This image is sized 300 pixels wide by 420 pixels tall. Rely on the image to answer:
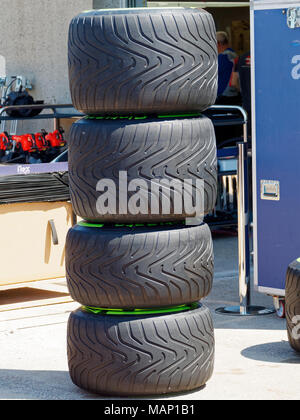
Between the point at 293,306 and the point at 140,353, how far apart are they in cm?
122

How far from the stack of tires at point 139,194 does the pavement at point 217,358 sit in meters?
0.26

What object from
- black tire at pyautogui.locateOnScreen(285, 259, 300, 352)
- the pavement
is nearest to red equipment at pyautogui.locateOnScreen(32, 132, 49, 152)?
the pavement

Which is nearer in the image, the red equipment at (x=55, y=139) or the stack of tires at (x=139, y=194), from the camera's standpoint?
the stack of tires at (x=139, y=194)

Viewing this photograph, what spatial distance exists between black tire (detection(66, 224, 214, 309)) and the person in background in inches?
300

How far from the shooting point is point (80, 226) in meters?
4.87

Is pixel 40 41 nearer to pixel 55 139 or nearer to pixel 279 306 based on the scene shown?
pixel 55 139

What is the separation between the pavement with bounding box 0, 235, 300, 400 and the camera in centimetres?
487

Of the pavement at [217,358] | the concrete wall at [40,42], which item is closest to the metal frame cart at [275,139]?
the pavement at [217,358]

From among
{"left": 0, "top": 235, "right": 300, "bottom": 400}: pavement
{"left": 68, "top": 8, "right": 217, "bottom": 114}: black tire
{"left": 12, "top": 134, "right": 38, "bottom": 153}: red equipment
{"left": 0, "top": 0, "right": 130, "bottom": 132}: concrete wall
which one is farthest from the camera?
{"left": 0, "top": 0, "right": 130, "bottom": 132}: concrete wall

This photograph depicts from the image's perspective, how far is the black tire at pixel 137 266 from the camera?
4.61 meters

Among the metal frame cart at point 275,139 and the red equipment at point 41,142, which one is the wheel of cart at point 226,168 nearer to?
the red equipment at point 41,142

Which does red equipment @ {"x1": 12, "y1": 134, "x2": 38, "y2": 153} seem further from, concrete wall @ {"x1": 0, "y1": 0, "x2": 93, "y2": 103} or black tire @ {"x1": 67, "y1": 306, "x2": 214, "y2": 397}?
black tire @ {"x1": 67, "y1": 306, "x2": 214, "y2": 397}

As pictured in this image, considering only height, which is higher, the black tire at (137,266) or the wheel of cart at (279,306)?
the black tire at (137,266)
